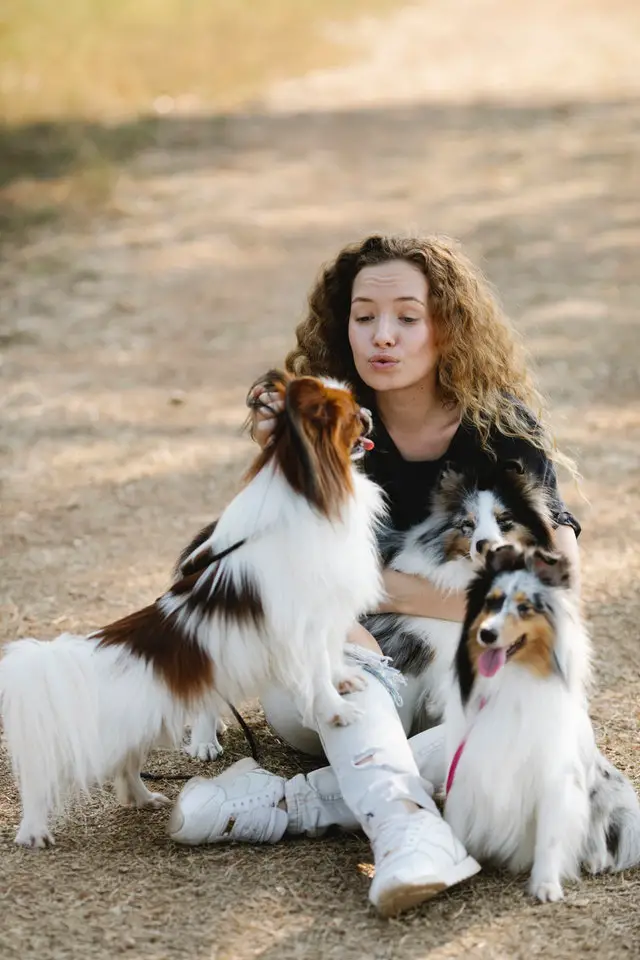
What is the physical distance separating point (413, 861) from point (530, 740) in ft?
1.33

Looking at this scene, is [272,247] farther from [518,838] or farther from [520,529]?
[518,838]

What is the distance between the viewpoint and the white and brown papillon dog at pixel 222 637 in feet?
10.5

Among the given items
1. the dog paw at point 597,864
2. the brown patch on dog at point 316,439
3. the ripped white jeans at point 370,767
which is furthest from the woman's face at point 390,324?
the dog paw at point 597,864

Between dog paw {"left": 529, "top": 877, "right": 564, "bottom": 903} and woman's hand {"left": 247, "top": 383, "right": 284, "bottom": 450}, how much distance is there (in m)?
1.29

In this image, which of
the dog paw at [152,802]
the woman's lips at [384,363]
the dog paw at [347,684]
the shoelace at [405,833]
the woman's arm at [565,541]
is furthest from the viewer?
the woman's lips at [384,363]

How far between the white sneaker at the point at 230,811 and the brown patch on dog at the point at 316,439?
820 millimetres

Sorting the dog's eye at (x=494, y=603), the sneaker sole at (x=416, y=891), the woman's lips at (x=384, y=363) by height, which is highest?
the woman's lips at (x=384, y=363)

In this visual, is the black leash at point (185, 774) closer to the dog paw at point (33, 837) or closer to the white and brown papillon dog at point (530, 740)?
the dog paw at point (33, 837)

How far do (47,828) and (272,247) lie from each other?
8329 mm

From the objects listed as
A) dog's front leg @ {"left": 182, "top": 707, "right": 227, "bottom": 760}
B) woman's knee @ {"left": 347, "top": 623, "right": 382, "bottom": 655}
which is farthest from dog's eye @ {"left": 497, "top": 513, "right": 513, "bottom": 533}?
dog's front leg @ {"left": 182, "top": 707, "right": 227, "bottom": 760}

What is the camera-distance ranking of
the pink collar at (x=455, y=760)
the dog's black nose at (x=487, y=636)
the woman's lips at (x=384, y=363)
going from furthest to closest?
the woman's lips at (x=384, y=363), the pink collar at (x=455, y=760), the dog's black nose at (x=487, y=636)

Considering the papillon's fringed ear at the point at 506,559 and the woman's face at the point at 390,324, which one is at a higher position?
the woman's face at the point at 390,324

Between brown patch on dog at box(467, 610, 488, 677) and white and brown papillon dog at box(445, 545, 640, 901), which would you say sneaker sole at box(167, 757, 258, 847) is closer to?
white and brown papillon dog at box(445, 545, 640, 901)

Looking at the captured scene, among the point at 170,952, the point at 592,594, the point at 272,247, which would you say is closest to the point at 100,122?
the point at 272,247
